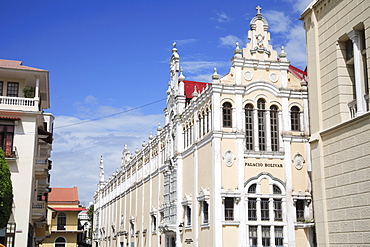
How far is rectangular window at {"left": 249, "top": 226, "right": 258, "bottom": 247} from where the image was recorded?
2874cm

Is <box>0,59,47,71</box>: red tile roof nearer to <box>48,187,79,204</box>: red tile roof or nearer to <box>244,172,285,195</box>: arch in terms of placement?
<box>244,172,285,195</box>: arch

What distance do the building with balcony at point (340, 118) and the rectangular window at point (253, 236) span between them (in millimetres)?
13836

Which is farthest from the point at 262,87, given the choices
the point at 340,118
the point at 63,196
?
the point at 63,196

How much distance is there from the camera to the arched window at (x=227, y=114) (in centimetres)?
2984

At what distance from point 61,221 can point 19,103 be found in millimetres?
46161

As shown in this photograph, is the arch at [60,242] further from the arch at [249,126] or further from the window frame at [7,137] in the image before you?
the arch at [249,126]

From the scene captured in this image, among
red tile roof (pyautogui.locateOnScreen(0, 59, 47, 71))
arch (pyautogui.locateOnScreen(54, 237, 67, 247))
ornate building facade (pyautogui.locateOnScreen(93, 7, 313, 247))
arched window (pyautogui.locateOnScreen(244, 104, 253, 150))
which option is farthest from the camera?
arch (pyautogui.locateOnScreen(54, 237, 67, 247))

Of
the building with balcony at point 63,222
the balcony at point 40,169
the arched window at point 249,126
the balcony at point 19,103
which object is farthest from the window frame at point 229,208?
the building with balcony at point 63,222

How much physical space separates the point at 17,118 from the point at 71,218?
4647 centimetres

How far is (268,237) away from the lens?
29.1m

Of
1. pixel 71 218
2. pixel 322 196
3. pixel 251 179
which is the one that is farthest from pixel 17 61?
pixel 71 218

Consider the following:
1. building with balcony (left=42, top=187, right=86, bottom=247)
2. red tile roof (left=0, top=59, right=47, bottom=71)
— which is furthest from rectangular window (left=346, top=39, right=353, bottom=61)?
building with balcony (left=42, top=187, right=86, bottom=247)

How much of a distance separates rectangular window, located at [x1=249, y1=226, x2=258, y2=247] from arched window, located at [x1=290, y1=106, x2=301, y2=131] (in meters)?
6.92

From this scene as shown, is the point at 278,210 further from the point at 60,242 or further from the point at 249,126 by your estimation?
the point at 60,242
